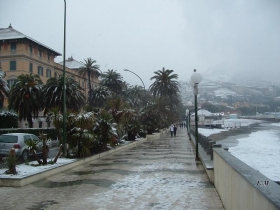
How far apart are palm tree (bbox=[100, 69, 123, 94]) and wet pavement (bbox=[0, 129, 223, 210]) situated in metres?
52.2

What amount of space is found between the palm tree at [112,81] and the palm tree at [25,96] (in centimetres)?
2993

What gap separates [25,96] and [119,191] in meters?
27.4

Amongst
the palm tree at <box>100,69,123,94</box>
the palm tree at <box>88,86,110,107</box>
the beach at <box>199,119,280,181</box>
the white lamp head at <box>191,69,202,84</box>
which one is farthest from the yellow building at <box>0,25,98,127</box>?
the white lamp head at <box>191,69,202,84</box>

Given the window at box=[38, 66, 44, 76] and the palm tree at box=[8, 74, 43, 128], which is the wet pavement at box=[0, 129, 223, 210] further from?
the window at box=[38, 66, 44, 76]

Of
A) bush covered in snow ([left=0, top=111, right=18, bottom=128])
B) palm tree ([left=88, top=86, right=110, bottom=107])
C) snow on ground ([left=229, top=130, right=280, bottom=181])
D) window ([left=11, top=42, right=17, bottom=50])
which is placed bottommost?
snow on ground ([left=229, top=130, right=280, bottom=181])

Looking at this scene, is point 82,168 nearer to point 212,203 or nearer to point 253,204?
point 212,203

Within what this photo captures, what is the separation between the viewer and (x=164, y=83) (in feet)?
200

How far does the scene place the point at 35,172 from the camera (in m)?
10.2

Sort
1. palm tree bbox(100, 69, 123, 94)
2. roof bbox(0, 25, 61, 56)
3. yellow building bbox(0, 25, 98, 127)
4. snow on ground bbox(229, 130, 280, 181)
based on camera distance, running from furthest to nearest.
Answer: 1. palm tree bbox(100, 69, 123, 94)
2. yellow building bbox(0, 25, 98, 127)
3. roof bbox(0, 25, 61, 56)
4. snow on ground bbox(229, 130, 280, 181)

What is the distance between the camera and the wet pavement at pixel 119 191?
23.1 ft

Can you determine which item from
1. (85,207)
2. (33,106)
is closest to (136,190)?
(85,207)

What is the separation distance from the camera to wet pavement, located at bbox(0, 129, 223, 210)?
703cm

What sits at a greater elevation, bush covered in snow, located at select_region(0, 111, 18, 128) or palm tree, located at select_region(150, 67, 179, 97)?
palm tree, located at select_region(150, 67, 179, 97)

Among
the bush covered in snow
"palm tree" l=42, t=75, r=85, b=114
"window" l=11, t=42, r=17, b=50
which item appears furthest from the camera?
"window" l=11, t=42, r=17, b=50
